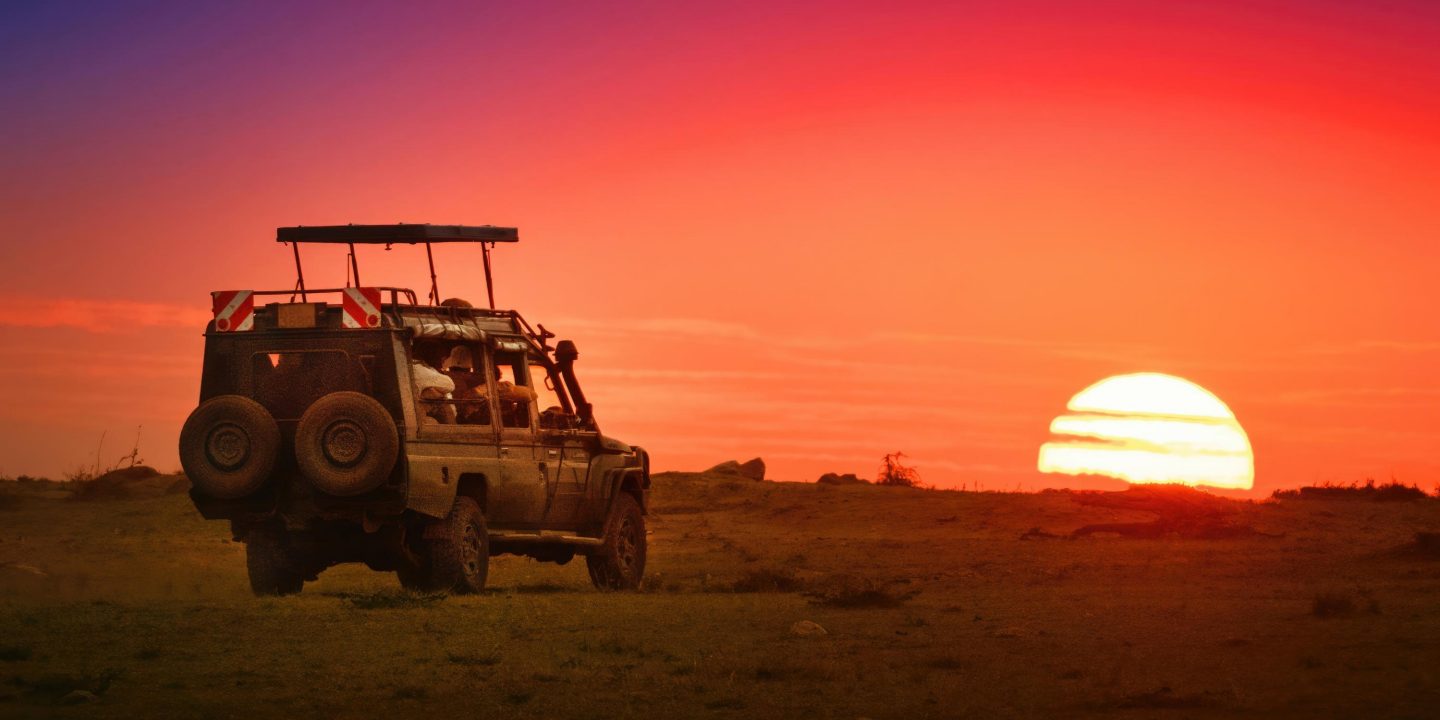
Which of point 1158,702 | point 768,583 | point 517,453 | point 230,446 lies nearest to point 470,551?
point 517,453

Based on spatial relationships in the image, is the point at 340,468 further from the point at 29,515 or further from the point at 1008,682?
the point at 29,515

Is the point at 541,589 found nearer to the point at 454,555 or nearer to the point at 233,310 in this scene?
the point at 454,555

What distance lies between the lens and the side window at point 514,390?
18359mm

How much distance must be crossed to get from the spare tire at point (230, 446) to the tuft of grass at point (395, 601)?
61.4 inches

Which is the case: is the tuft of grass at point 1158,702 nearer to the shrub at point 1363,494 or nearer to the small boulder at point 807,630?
the small boulder at point 807,630

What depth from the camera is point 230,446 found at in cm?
1659

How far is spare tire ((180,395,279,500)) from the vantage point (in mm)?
16516

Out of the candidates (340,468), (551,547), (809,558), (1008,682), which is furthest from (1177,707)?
(809,558)

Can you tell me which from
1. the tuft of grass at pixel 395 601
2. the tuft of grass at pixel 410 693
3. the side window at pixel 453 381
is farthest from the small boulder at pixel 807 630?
the side window at pixel 453 381

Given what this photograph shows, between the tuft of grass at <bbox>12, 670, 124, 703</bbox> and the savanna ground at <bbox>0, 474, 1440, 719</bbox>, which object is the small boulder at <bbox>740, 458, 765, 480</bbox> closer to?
the savanna ground at <bbox>0, 474, 1440, 719</bbox>

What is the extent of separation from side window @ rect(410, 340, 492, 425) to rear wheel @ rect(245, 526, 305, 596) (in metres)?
2.16

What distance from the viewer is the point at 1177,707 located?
33.4 ft

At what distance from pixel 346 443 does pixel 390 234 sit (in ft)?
11.4

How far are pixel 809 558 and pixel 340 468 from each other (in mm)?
10555
